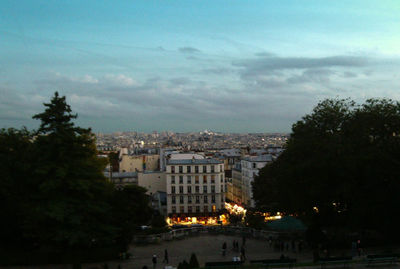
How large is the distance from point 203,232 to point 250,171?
33.3 m

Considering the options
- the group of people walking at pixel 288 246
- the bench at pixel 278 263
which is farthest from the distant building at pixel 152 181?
the bench at pixel 278 263

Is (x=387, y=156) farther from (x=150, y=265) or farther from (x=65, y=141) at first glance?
(x=65, y=141)

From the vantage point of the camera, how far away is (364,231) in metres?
35.1

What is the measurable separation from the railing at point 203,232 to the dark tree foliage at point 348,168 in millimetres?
5343

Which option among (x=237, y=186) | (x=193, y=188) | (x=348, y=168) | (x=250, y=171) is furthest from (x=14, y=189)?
(x=237, y=186)

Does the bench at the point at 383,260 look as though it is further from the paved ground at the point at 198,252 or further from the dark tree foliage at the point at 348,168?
the dark tree foliage at the point at 348,168

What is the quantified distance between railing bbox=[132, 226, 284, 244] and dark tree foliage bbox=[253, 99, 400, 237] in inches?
210

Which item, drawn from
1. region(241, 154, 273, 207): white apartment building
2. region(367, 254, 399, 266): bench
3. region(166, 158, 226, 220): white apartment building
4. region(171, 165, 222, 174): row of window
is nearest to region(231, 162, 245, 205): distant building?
region(241, 154, 273, 207): white apartment building

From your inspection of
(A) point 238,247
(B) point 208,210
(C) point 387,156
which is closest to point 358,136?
(C) point 387,156

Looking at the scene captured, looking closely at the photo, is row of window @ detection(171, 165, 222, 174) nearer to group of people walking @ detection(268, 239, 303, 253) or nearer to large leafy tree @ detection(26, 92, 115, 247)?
group of people walking @ detection(268, 239, 303, 253)

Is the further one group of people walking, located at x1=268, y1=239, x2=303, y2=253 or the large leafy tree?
group of people walking, located at x1=268, y1=239, x2=303, y2=253

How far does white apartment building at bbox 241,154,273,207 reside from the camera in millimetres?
74750

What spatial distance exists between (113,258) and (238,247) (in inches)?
389

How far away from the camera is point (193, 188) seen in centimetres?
6725
